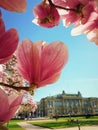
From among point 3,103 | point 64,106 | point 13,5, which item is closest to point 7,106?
point 3,103

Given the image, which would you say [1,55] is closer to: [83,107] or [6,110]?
[6,110]

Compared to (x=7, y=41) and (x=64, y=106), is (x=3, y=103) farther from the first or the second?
(x=64, y=106)

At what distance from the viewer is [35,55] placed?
0.37m

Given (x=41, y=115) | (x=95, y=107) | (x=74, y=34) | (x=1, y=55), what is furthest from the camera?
(x=95, y=107)

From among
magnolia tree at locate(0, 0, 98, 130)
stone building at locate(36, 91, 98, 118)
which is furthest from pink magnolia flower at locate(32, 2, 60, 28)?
stone building at locate(36, 91, 98, 118)

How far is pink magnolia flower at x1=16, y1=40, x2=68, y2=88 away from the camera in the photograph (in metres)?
0.36

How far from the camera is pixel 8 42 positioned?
1.02ft

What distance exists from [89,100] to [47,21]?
2959 inches

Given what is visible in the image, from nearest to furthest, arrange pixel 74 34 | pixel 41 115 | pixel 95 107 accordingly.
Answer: pixel 74 34, pixel 41 115, pixel 95 107

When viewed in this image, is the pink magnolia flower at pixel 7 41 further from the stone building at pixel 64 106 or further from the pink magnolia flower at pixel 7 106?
the stone building at pixel 64 106

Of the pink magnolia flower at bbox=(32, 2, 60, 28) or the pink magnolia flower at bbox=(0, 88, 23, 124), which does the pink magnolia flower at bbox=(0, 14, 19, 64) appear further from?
the pink magnolia flower at bbox=(32, 2, 60, 28)

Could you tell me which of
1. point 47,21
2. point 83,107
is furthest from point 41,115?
point 47,21

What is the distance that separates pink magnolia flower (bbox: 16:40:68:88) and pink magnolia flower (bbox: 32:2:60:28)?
17 centimetres

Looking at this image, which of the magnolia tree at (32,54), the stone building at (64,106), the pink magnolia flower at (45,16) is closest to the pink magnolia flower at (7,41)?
the magnolia tree at (32,54)
